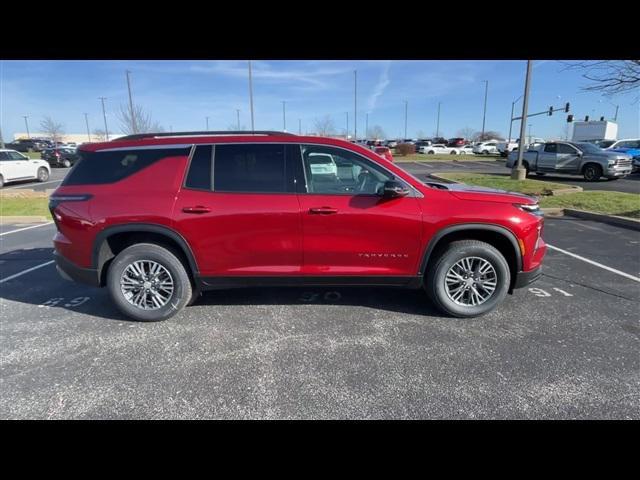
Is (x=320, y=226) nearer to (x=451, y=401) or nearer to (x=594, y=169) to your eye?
(x=451, y=401)

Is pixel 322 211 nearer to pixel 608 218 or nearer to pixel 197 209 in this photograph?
pixel 197 209

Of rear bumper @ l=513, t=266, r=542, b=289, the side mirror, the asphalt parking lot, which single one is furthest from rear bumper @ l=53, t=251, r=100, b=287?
rear bumper @ l=513, t=266, r=542, b=289

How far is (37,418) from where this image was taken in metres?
2.32

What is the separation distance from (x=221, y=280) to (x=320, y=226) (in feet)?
3.92

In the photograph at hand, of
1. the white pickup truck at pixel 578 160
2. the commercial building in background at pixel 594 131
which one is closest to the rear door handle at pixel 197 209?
the white pickup truck at pixel 578 160

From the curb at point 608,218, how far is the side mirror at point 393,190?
23.1 ft

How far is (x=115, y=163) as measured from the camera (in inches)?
141

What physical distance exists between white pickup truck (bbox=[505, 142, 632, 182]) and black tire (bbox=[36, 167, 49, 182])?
24.5 metres

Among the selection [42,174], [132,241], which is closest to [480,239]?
[132,241]

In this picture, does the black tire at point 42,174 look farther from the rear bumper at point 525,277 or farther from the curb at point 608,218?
the curb at point 608,218

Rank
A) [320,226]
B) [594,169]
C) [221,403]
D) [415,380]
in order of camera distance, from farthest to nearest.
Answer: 1. [594,169]
2. [320,226]
3. [415,380]
4. [221,403]

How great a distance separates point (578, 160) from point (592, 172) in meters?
0.84

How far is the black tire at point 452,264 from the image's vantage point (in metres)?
3.56
